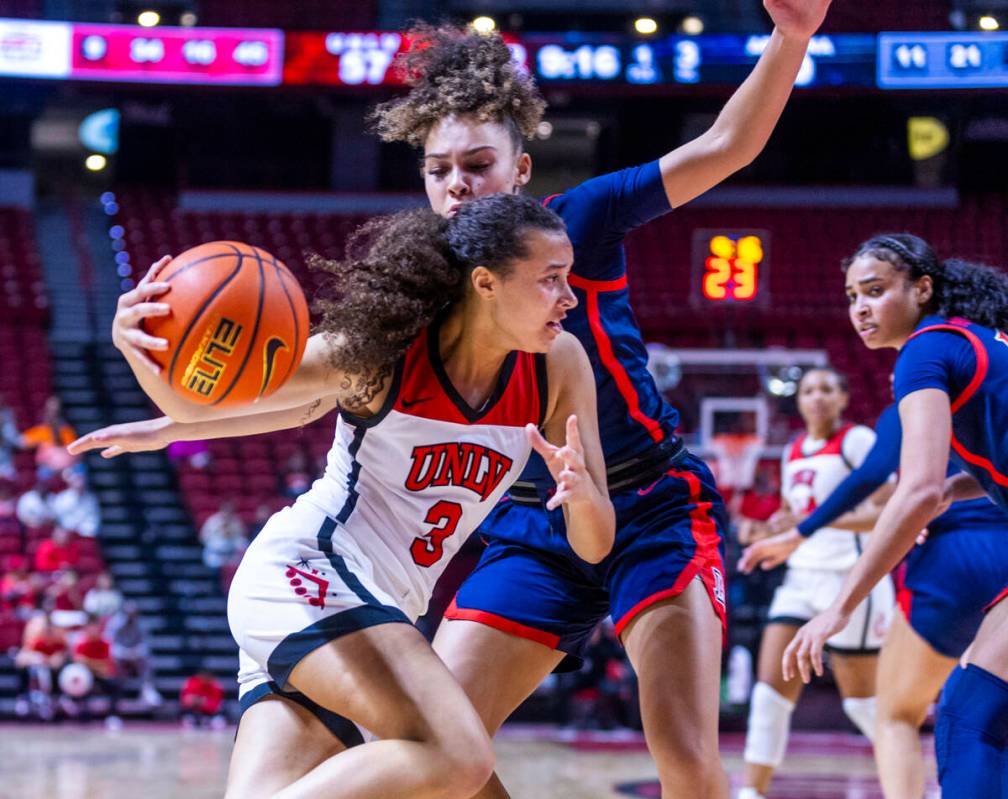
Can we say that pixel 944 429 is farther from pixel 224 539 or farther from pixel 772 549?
pixel 224 539

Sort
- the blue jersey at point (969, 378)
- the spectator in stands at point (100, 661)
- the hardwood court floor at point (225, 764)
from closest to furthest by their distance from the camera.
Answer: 1. the blue jersey at point (969, 378)
2. the hardwood court floor at point (225, 764)
3. the spectator in stands at point (100, 661)

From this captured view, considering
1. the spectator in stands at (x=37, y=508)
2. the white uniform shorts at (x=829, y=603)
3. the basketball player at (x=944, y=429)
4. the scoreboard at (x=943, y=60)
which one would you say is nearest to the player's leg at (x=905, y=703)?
the basketball player at (x=944, y=429)

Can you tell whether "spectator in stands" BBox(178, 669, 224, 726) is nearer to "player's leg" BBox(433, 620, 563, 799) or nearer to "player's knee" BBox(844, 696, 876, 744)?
"player's knee" BBox(844, 696, 876, 744)

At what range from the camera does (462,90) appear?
332cm

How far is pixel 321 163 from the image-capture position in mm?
19172

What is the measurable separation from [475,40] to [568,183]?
15.5 meters

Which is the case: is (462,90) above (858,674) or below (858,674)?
above

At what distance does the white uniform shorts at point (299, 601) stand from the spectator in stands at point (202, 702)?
25.8 ft

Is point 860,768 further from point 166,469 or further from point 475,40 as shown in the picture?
point 166,469

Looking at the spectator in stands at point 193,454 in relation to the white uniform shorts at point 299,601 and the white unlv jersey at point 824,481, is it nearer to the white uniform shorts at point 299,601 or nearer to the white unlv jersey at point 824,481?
the white unlv jersey at point 824,481

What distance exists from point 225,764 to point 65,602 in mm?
3611

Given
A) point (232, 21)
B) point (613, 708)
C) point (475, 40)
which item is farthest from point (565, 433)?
point (232, 21)

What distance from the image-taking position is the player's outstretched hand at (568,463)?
9.11 feet

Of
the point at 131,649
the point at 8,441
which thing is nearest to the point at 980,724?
the point at 131,649
